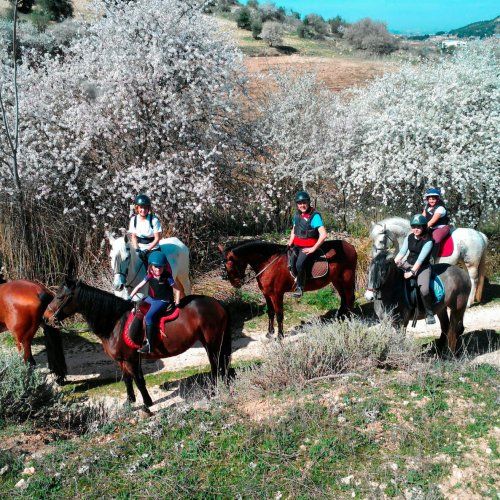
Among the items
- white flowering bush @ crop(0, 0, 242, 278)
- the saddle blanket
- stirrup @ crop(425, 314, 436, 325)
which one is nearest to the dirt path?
stirrup @ crop(425, 314, 436, 325)

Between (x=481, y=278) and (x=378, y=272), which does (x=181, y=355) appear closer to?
(x=378, y=272)

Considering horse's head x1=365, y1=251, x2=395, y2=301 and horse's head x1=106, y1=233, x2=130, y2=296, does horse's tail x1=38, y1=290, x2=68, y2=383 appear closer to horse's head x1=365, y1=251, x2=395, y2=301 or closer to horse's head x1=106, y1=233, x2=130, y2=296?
horse's head x1=106, y1=233, x2=130, y2=296

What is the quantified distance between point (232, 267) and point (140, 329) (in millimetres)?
3077

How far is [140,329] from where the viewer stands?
24.1 feet

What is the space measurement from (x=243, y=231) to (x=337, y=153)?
3726mm

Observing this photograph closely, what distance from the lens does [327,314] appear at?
11.4 metres

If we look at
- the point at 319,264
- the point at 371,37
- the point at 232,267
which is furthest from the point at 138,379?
the point at 371,37

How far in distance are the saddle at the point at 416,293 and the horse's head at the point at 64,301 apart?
16.4 ft

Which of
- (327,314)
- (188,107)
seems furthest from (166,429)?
(188,107)

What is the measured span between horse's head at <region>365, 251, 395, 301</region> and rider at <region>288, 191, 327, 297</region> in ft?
5.95

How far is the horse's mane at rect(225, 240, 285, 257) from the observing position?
33.1 ft

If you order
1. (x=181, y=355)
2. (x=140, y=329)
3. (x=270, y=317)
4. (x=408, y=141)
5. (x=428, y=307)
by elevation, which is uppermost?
(x=408, y=141)

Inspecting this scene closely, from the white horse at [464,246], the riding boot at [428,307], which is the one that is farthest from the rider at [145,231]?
the riding boot at [428,307]

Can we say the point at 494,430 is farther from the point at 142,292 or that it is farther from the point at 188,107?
the point at 188,107
